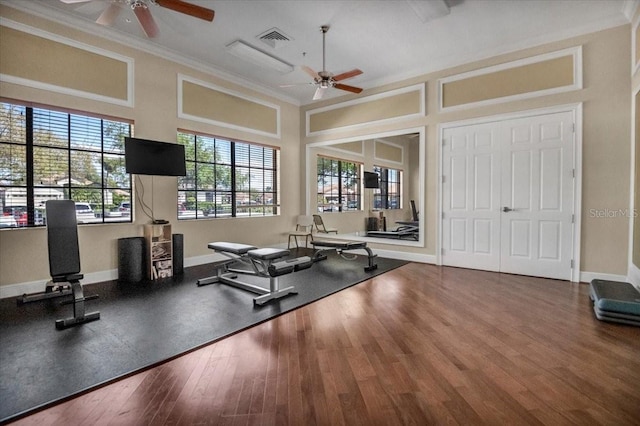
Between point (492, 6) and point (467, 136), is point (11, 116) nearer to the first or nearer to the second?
point (492, 6)

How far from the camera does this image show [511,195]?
4.89 m

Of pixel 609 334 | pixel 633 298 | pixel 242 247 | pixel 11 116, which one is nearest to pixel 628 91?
pixel 633 298

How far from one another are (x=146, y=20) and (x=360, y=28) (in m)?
2.72

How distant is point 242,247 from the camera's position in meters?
4.11

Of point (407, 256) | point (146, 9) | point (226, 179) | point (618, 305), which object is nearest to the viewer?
point (618, 305)

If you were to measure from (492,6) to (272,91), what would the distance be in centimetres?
433

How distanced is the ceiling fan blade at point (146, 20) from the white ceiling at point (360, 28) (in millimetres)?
147

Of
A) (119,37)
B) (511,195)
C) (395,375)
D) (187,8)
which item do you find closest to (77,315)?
(395,375)

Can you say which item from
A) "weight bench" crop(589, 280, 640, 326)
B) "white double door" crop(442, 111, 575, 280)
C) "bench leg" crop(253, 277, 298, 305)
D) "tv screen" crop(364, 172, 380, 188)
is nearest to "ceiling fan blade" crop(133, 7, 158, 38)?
"bench leg" crop(253, 277, 298, 305)

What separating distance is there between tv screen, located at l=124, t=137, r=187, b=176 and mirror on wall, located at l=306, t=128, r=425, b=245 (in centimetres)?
330

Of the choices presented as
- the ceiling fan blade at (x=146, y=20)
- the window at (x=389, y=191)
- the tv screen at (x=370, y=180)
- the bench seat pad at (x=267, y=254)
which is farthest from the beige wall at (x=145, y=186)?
the window at (x=389, y=191)

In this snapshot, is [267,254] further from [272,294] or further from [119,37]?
[119,37]

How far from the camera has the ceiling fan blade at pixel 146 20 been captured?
3.05m

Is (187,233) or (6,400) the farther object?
(187,233)
